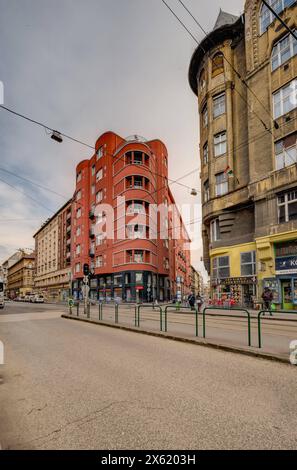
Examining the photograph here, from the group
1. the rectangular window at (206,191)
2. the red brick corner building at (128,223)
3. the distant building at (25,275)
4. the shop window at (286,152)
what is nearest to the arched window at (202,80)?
the rectangular window at (206,191)

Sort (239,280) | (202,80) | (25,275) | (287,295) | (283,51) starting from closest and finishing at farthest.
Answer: (287,295) < (283,51) < (239,280) < (202,80) < (25,275)

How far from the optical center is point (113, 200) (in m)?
45.7

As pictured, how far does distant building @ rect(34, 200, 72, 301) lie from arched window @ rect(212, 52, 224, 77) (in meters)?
39.5

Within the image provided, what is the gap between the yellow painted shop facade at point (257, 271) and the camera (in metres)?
19.1

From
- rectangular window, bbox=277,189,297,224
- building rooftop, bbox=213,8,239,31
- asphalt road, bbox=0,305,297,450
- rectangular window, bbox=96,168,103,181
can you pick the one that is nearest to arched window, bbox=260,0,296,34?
building rooftop, bbox=213,8,239,31

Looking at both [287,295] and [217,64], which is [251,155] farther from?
[287,295]

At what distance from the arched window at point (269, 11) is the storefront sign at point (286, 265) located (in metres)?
17.5

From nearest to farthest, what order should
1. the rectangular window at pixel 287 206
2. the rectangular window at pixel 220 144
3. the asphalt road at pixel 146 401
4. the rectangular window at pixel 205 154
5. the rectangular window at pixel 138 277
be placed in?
1. the asphalt road at pixel 146 401
2. the rectangular window at pixel 287 206
3. the rectangular window at pixel 220 144
4. the rectangular window at pixel 205 154
5. the rectangular window at pixel 138 277

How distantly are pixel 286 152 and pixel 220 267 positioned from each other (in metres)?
10.4

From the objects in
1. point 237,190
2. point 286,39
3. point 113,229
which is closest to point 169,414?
point 237,190

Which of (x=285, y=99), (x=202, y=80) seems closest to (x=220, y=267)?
(x=285, y=99)

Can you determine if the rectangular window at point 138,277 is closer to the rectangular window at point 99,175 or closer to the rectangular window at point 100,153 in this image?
the rectangular window at point 99,175

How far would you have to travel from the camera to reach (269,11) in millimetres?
21656

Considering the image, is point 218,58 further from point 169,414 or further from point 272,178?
point 169,414
